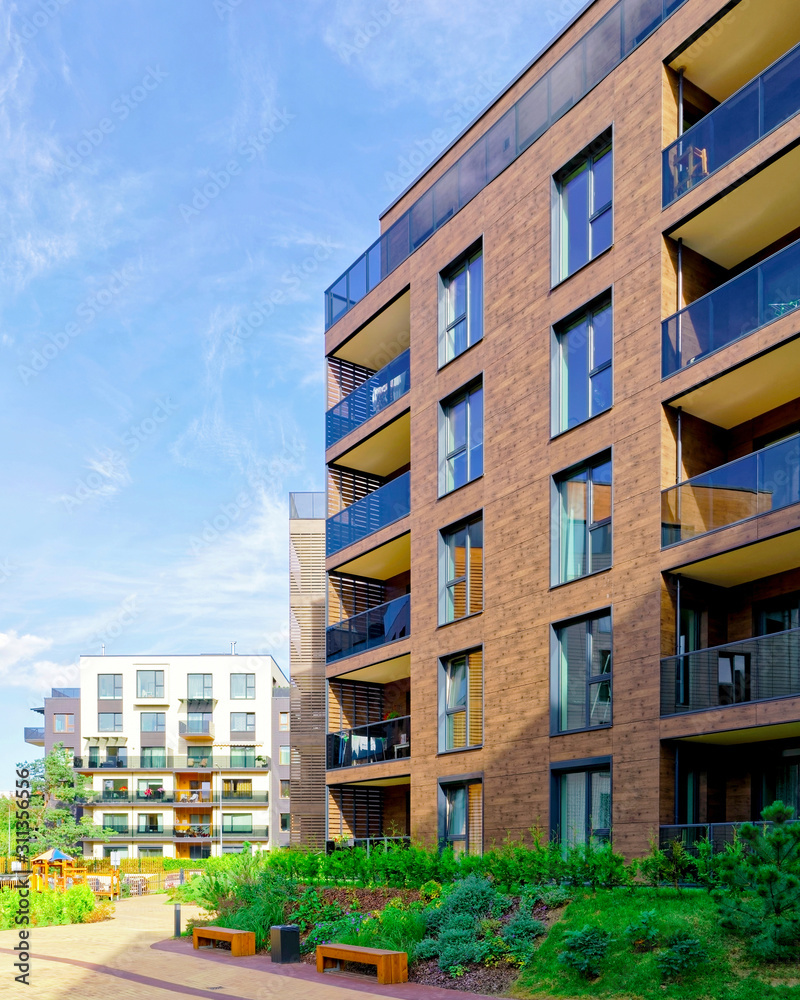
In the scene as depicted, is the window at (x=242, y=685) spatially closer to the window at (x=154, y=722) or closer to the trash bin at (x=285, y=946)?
the window at (x=154, y=722)

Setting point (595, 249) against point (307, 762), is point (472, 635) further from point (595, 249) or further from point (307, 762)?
point (307, 762)

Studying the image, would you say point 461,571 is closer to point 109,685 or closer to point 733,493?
point 733,493

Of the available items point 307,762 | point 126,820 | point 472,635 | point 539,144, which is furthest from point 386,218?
point 126,820

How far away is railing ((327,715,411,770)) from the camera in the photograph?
Answer: 26.5 metres

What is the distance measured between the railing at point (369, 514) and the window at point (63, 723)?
6462 cm

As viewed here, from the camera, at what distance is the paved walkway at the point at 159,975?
14.8 metres

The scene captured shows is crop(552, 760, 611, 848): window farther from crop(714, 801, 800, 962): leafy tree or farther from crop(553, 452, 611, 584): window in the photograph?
crop(714, 801, 800, 962): leafy tree

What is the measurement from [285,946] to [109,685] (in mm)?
66129

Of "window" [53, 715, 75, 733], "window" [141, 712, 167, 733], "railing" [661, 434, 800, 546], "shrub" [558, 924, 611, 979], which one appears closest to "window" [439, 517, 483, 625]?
"railing" [661, 434, 800, 546]

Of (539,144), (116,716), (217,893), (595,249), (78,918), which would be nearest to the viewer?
(595,249)

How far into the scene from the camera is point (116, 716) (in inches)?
3172

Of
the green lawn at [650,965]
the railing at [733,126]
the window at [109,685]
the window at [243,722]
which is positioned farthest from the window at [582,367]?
the window at [109,685]

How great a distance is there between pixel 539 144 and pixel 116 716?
66628 millimetres

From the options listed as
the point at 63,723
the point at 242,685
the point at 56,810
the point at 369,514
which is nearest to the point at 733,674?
the point at 369,514
